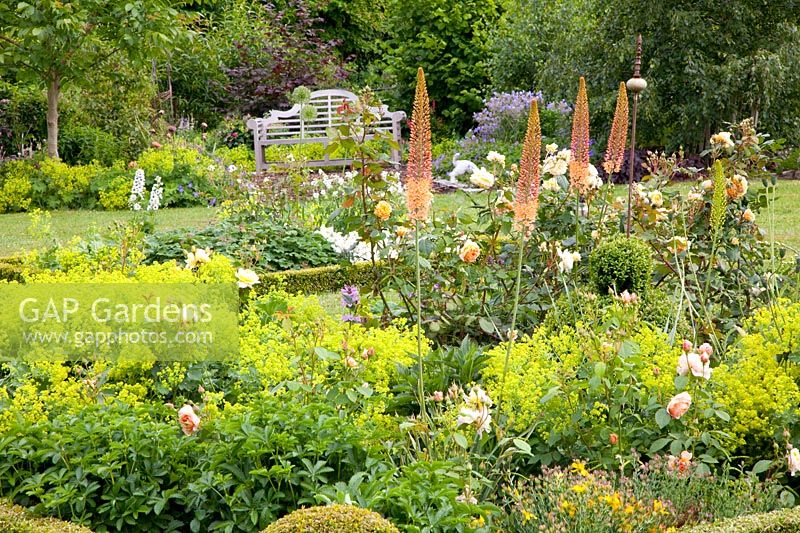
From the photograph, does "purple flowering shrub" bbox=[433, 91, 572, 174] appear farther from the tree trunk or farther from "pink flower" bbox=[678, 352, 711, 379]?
"pink flower" bbox=[678, 352, 711, 379]

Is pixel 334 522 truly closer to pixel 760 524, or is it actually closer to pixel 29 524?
pixel 29 524

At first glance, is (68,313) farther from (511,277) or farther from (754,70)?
(754,70)

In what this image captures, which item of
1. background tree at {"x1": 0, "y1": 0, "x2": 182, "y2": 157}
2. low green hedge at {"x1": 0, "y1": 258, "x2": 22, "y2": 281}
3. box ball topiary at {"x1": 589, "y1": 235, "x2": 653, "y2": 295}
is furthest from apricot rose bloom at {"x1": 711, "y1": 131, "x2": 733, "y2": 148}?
background tree at {"x1": 0, "y1": 0, "x2": 182, "y2": 157}

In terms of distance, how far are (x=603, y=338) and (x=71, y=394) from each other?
168 centimetres

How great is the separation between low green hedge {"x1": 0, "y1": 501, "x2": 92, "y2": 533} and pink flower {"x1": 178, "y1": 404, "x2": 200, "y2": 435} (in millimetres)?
368

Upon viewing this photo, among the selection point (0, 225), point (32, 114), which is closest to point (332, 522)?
point (0, 225)

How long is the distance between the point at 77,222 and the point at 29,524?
22.2ft

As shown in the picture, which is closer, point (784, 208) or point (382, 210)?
point (382, 210)

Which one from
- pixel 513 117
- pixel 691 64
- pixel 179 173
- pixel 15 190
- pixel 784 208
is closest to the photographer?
pixel 784 208

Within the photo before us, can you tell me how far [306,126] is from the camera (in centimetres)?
1252

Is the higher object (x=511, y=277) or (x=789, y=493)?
(x=511, y=277)

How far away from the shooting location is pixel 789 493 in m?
2.73

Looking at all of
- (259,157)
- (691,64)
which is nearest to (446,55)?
(259,157)

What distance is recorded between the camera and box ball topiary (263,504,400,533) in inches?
84.4
